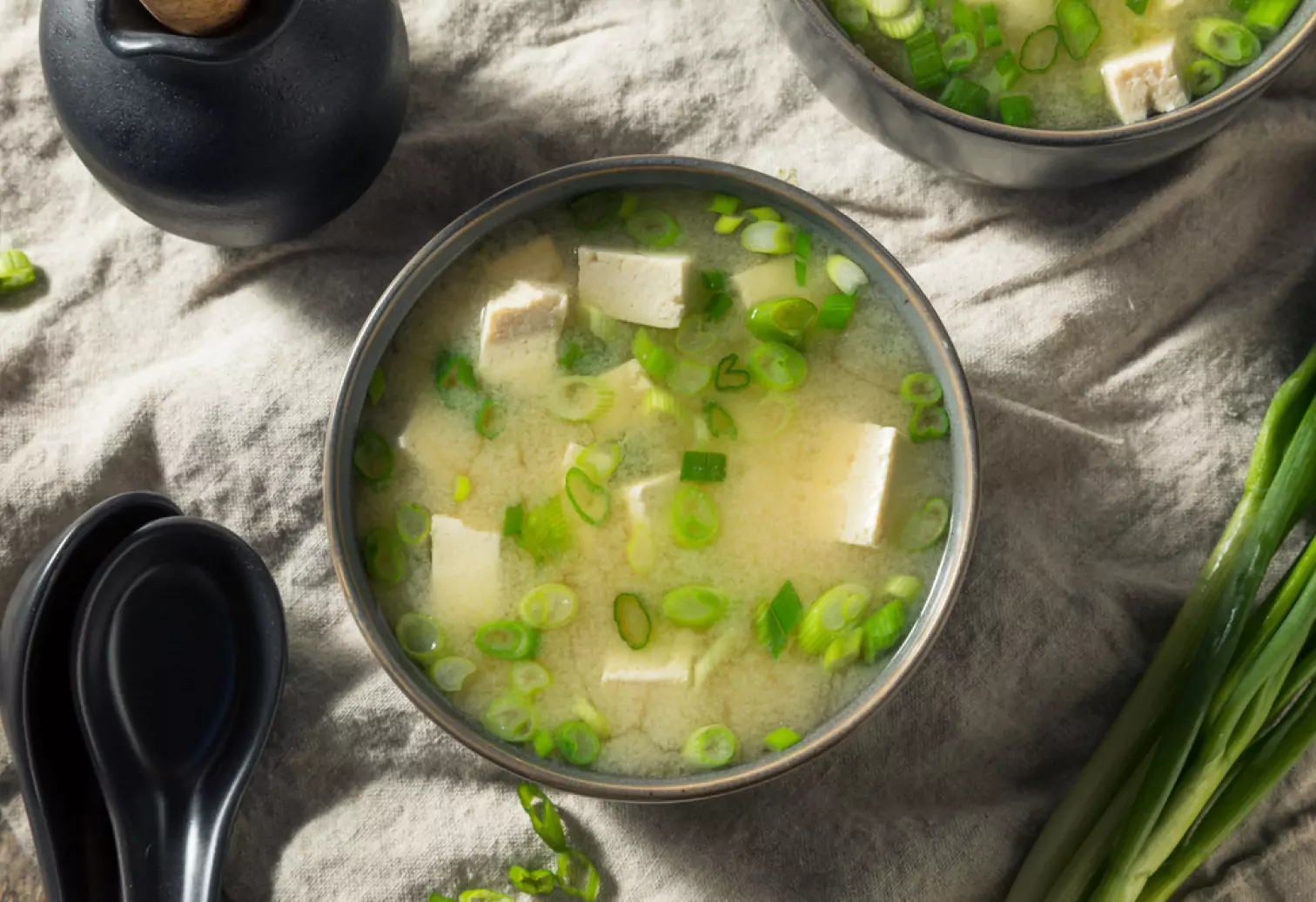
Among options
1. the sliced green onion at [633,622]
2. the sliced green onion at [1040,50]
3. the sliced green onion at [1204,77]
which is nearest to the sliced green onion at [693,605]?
the sliced green onion at [633,622]

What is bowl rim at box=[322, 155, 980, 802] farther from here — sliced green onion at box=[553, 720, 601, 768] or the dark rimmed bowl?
the dark rimmed bowl

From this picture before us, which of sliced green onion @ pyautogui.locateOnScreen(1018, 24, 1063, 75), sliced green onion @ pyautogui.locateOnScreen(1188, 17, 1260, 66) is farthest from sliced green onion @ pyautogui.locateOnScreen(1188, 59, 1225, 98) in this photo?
sliced green onion @ pyautogui.locateOnScreen(1018, 24, 1063, 75)

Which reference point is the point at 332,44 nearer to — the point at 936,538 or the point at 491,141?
the point at 491,141

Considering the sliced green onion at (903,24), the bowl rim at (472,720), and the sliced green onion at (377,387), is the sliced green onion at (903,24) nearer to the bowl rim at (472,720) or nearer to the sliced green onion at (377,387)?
the bowl rim at (472,720)

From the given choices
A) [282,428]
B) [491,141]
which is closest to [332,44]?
[491,141]

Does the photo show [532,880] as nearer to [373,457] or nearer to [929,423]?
[373,457]

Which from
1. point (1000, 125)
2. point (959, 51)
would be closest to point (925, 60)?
point (959, 51)
